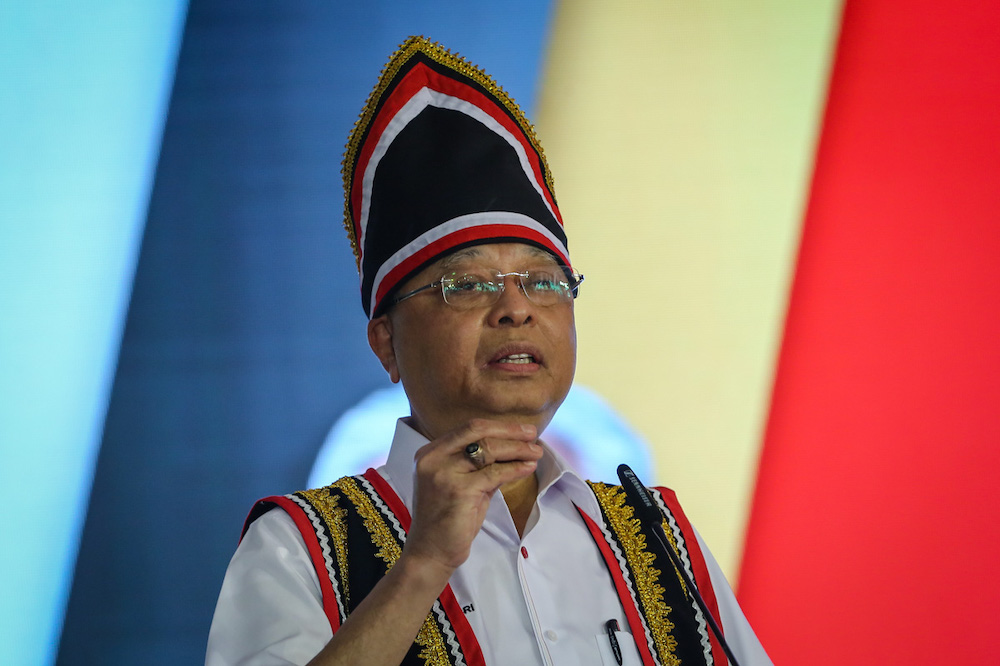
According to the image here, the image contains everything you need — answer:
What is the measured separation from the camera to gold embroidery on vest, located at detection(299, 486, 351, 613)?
1.25 m

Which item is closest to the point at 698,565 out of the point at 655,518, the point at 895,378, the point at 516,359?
the point at 655,518

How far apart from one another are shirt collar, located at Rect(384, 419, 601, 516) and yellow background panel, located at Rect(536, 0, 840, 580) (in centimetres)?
67

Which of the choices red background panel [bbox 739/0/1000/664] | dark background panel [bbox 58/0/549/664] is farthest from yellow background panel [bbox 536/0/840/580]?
dark background panel [bbox 58/0/549/664]

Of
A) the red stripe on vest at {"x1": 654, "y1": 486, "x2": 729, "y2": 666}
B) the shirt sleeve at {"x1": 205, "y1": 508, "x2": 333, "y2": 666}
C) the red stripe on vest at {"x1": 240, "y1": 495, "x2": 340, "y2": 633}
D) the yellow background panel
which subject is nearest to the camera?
the shirt sleeve at {"x1": 205, "y1": 508, "x2": 333, "y2": 666}

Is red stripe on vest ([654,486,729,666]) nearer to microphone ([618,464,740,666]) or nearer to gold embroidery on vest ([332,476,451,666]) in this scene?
microphone ([618,464,740,666])

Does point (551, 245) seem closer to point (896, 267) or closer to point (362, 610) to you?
point (362, 610)

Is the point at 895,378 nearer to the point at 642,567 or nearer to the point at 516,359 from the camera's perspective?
the point at 642,567

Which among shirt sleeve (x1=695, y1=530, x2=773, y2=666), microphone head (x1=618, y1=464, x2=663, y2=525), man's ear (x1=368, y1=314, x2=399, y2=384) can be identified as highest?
man's ear (x1=368, y1=314, x2=399, y2=384)

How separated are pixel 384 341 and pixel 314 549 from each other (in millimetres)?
352

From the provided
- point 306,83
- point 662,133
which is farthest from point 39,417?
point 662,133

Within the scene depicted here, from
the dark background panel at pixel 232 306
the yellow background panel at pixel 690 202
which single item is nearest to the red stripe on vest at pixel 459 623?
the dark background panel at pixel 232 306

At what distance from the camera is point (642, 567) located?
1399 millimetres

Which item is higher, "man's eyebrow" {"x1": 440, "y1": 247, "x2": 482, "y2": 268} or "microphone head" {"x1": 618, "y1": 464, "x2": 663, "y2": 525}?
"man's eyebrow" {"x1": 440, "y1": 247, "x2": 482, "y2": 268}

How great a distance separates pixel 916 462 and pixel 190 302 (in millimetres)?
1728
